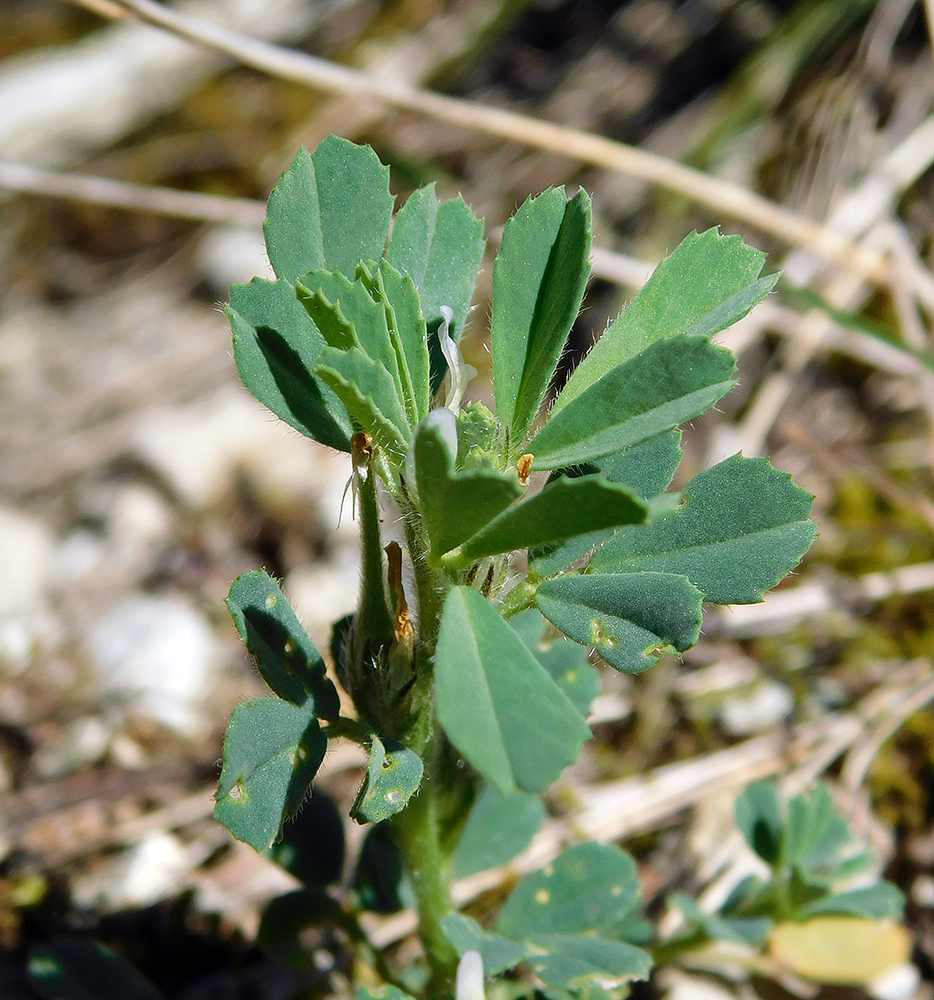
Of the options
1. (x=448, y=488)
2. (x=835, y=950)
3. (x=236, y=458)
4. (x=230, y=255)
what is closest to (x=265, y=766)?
(x=448, y=488)

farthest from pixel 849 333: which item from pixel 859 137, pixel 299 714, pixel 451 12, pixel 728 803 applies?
pixel 299 714

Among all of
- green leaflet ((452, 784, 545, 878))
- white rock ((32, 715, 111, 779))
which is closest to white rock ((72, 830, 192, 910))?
white rock ((32, 715, 111, 779))

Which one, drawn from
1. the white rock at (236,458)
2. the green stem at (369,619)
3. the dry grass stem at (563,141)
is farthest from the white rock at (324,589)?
the green stem at (369,619)

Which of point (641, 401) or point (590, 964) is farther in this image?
point (590, 964)

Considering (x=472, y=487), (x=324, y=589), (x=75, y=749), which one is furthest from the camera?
(x=324, y=589)

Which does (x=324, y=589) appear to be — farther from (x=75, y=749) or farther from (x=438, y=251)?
(x=438, y=251)

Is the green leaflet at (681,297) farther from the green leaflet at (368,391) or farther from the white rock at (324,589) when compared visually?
the white rock at (324,589)
